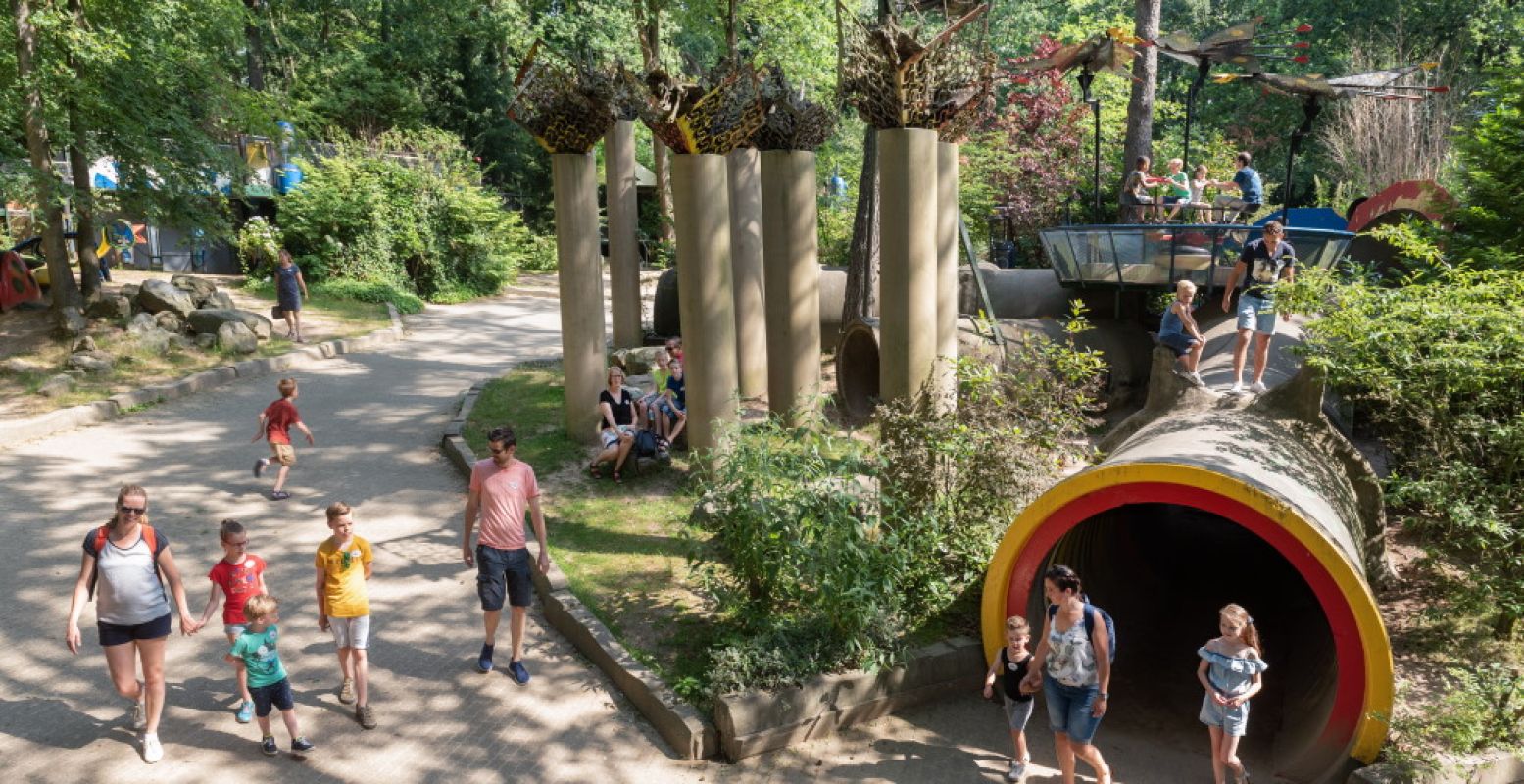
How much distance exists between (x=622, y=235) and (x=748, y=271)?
2833mm

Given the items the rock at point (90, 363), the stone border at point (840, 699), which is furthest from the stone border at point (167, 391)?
the stone border at point (840, 699)

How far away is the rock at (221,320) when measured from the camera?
15.2m

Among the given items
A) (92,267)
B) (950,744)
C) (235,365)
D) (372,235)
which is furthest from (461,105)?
(950,744)

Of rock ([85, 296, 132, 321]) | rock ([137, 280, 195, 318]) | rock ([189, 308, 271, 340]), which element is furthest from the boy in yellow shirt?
rock ([85, 296, 132, 321])

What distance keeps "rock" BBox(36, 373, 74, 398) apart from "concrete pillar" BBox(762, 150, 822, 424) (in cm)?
862

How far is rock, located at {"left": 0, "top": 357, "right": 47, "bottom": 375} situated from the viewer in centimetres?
1325

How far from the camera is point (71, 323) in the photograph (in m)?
14.9

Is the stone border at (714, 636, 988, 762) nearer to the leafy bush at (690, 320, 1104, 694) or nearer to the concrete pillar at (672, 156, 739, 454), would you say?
the leafy bush at (690, 320, 1104, 694)

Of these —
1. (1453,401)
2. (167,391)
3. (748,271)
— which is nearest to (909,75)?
(748,271)

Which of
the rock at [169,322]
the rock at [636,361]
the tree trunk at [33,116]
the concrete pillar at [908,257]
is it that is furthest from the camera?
the rock at [169,322]

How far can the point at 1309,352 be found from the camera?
7809 millimetres

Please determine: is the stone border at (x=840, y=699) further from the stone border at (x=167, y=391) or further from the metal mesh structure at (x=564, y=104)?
the stone border at (x=167, y=391)

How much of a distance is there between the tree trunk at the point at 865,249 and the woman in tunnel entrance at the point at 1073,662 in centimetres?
824

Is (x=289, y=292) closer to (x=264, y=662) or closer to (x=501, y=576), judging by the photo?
(x=501, y=576)
